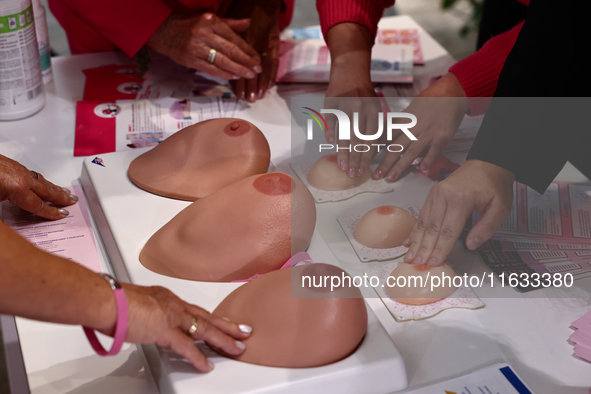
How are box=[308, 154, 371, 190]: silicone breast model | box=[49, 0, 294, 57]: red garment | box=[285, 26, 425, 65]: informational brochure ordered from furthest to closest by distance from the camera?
box=[285, 26, 425, 65]: informational brochure → box=[49, 0, 294, 57]: red garment → box=[308, 154, 371, 190]: silicone breast model

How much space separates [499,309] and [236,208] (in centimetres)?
37

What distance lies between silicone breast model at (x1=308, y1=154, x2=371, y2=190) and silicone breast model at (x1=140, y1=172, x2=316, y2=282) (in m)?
0.17

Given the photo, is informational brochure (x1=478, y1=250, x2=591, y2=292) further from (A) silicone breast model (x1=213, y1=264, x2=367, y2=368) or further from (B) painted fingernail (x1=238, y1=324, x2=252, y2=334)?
(B) painted fingernail (x1=238, y1=324, x2=252, y2=334)

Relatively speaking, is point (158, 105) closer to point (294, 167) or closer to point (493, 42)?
point (294, 167)

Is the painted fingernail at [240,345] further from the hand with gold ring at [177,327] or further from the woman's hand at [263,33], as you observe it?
the woman's hand at [263,33]

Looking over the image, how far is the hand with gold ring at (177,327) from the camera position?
0.52m

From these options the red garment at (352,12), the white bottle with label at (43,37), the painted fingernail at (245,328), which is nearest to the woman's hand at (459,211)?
the painted fingernail at (245,328)

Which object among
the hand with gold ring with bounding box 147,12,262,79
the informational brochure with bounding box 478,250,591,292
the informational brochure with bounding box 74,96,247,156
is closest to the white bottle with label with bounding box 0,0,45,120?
the informational brochure with bounding box 74,96,247,156

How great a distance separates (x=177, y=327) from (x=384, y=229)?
1.12 feet

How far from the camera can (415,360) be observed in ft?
2.08

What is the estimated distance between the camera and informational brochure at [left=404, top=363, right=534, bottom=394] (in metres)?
0.59

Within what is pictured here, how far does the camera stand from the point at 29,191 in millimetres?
778

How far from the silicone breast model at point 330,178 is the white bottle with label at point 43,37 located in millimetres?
661

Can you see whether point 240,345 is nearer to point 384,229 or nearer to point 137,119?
point 384,229
